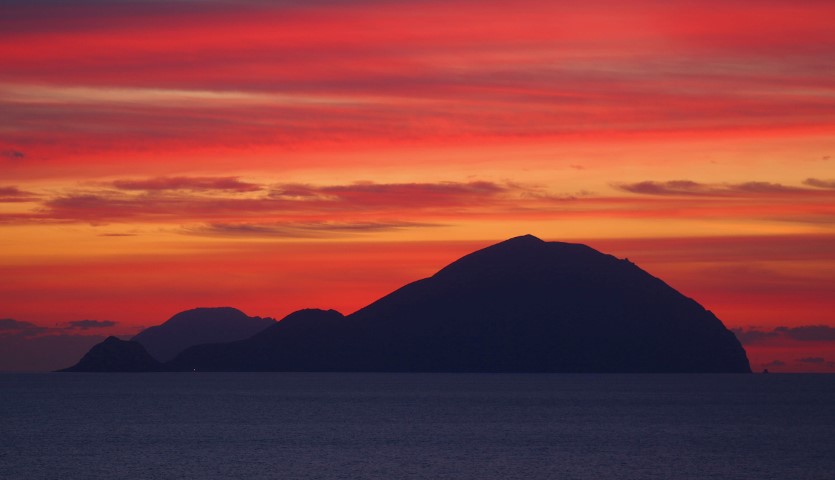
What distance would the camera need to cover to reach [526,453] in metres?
125

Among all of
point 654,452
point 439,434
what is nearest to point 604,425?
point 439,434

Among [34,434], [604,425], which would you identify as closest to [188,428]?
[34,434]

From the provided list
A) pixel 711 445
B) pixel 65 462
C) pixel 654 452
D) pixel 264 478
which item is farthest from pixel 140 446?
Result: pixel 711 445

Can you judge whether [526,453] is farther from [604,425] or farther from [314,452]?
[604,425]

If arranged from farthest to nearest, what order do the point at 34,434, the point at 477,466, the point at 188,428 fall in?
the point at 188,428 → the point at 34,434 → the point at 477,466

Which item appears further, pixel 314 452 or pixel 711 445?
pixel 711 445

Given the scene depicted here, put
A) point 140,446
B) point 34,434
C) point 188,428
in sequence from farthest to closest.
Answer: point 188,428, point 34,434, point 140,446

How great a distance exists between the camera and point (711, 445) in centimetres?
13675

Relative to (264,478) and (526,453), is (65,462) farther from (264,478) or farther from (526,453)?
(526,453)

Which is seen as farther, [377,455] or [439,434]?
[439,434]

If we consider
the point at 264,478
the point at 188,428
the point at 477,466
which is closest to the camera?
the point at 264,478

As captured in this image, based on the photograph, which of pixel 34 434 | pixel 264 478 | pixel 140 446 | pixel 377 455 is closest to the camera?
pixel 264 478

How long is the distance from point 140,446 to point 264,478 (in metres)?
36.8

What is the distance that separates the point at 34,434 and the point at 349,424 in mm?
44456
